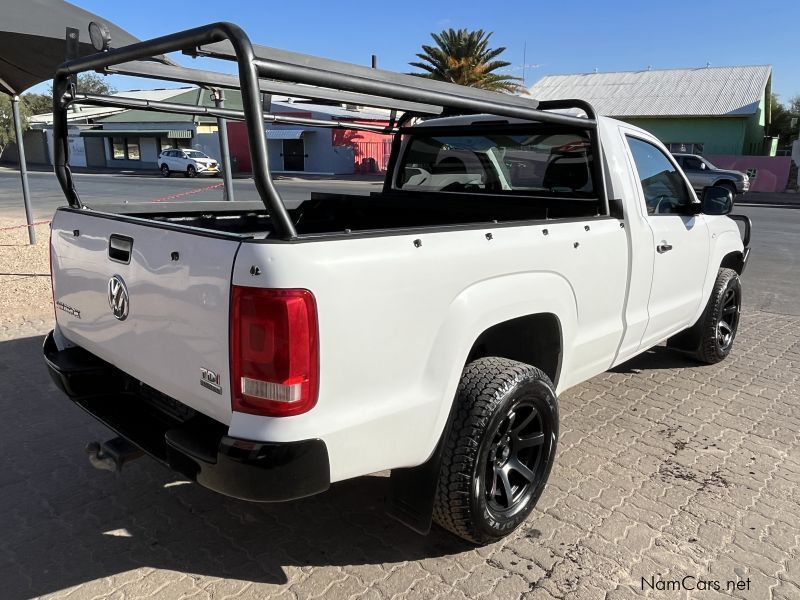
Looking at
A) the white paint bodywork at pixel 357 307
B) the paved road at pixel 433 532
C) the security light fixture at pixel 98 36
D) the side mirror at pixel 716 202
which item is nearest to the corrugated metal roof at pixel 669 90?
the side mirror at pixel 716 202

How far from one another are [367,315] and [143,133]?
47.6 m

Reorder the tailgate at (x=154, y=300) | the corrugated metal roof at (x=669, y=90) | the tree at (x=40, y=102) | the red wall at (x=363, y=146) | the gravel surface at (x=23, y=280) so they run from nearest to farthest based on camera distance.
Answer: the tailgate at (x=154, y=300), the gravel surface at (x=23, y=280), the corrugated metal roof at (x=669, y=90), the red wall at (x=363, y=146), the tree at (x=40, y=102)

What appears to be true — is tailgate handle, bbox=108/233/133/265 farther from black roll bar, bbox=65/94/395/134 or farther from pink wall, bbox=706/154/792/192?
pink wall, bbox=706/154/792/192

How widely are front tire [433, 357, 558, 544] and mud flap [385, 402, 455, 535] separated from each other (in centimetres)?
4

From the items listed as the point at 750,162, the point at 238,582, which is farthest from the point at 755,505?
the point at 750,162

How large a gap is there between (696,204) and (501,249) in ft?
7.70

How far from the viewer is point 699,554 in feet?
8.99

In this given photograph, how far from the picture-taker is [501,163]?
4.13 metres

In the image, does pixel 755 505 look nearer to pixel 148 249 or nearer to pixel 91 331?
pixel 148 249

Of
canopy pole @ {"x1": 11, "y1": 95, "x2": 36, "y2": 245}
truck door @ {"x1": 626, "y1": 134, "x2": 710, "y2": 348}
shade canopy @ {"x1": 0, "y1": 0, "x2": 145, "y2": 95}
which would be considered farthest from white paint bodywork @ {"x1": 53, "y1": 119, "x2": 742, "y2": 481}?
canopy pole @ {"x1": 11, "y1": 95, "x2": 36, "y2": 245}

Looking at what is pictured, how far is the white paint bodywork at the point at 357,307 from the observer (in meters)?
2.01

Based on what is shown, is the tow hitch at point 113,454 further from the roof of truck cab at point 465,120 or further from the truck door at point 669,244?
the truck door at point 669,244

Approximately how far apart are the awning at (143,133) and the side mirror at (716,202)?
42411 millimetres

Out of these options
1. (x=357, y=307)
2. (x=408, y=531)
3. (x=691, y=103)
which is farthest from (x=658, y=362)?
(x=691, y=103)
